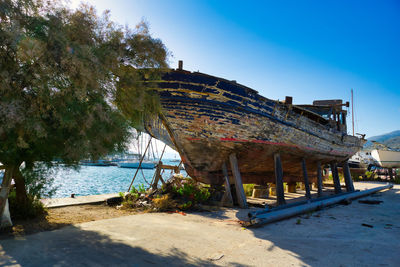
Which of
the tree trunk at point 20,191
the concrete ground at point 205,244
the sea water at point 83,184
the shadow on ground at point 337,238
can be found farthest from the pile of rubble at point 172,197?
the shadow on ground at point 337,238

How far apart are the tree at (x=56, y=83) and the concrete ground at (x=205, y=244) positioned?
4.85 ft

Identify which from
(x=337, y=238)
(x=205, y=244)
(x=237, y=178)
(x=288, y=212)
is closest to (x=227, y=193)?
(x=237, y=178)

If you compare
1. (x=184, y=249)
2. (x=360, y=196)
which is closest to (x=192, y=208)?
(x=184, y=249)

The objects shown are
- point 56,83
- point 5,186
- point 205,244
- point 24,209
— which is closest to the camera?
point 56,83

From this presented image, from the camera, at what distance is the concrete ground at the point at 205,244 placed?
138 inches

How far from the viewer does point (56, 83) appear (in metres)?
4.04

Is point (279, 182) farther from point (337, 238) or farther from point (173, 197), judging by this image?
point (337, 238)

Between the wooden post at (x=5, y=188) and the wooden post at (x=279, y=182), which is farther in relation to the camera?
the wooden post at (x=279, y=182)

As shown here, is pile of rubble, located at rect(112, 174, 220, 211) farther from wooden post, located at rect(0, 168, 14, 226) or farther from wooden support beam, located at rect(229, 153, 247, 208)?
wooden post, located at rect(0, 168, 14, 226)

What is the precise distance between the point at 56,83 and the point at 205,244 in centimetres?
379

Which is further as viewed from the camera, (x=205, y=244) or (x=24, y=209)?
(x=24, y=209)

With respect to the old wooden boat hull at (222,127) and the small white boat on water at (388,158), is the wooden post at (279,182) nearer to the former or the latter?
the old wooden boat hull at (222,127)

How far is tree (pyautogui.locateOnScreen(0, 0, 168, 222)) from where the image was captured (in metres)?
3.62

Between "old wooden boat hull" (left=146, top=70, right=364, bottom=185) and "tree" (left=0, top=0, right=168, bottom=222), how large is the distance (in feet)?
7.79
